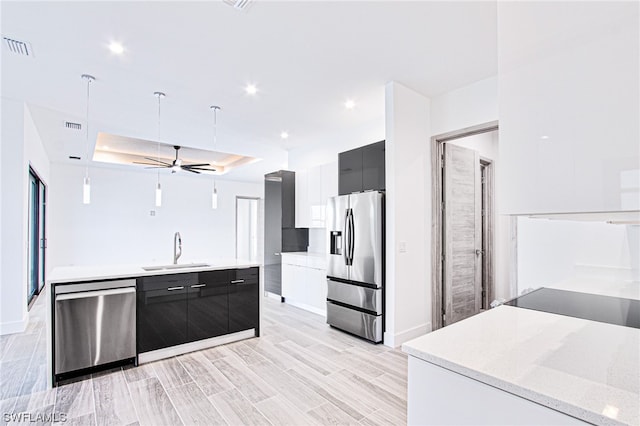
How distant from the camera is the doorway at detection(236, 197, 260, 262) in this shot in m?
9.83

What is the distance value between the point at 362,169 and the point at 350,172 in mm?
251

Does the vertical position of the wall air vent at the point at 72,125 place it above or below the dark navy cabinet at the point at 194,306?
above

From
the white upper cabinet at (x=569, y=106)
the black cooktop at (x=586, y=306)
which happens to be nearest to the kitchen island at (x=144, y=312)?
the black cooktop at (x=586, y=306)

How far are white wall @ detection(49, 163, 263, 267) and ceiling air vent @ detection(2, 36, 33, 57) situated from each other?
4.13m

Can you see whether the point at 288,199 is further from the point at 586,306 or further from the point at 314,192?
the point at 586,306

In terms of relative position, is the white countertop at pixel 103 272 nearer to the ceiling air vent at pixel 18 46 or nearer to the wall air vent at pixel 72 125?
the ceiling air vent at pixel 18 46

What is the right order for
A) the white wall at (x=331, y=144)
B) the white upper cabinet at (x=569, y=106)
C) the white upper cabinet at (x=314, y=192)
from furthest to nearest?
the white upper cabinet at (x=314, y=192), the white wall at (x=331, y=144), the white upper cabinet at (x=569, y=106)

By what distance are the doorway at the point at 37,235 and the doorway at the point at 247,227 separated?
453 centimetres

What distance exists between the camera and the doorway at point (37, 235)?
205 inches

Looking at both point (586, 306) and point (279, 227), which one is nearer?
point (586, 306)

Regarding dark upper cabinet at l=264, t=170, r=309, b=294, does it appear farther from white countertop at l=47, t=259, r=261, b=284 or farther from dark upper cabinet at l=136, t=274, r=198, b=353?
dark upper cabinet at l=136, t=274, r=198, b=353

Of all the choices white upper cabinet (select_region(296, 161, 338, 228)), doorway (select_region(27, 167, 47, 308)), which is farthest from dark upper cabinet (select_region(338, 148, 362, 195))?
doorway (select_region(27, 167, 47, 308))

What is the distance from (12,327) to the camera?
3764mm

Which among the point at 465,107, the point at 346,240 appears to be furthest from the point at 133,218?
the point at 465,107
